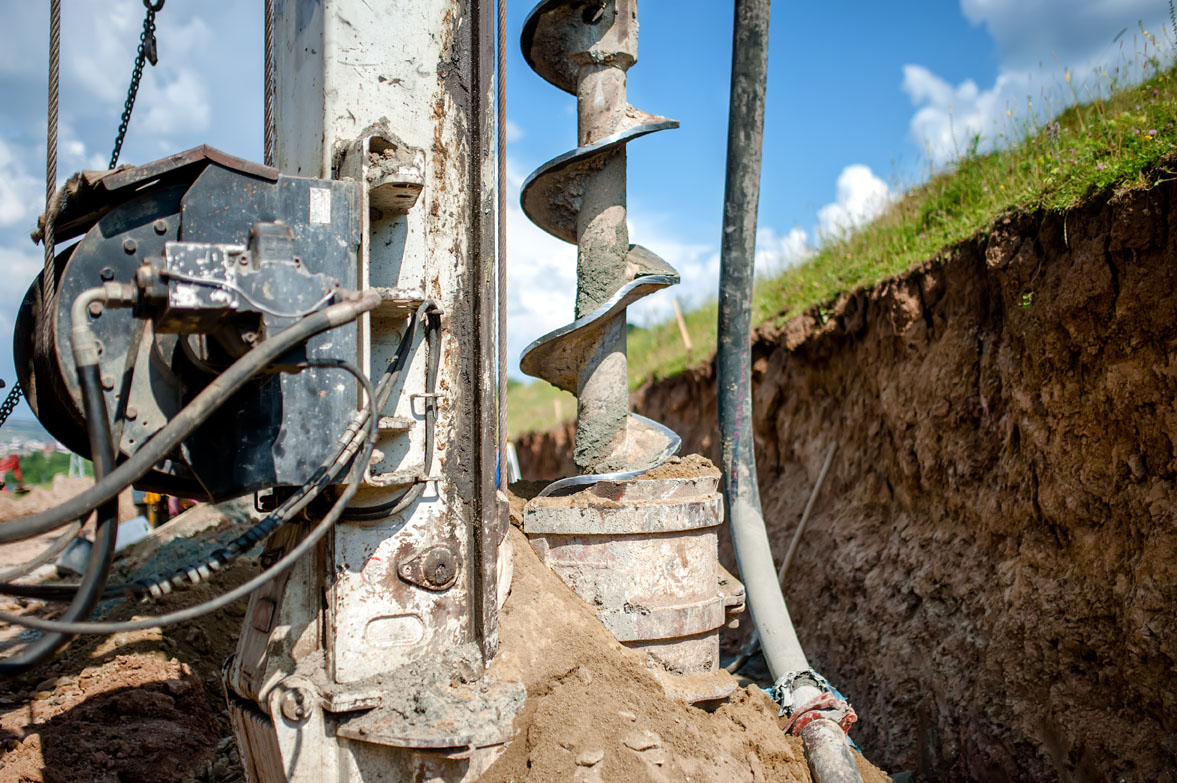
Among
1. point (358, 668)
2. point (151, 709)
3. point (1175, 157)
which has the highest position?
point (1175, 157)

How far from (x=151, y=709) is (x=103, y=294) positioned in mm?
2885

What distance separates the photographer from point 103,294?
1963 mm

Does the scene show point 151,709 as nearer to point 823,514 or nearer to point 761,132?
point 761,132

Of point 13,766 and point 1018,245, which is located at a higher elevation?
point 1018,245

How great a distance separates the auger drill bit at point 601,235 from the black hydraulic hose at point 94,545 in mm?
1784

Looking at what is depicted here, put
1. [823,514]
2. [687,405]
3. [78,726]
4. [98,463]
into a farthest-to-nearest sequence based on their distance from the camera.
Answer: [687,405] < [823,514] < [78,726] < [98,463]

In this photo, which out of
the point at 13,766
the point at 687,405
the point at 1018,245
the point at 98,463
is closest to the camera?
the point at 98,463

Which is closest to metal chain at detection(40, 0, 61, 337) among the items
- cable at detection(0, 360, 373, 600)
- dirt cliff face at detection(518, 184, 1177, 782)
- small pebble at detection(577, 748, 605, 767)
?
cable at detection(0, 360, 373, 600)

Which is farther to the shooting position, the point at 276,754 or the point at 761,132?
the point at 761,132

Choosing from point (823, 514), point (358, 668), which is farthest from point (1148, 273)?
point (358, 668)

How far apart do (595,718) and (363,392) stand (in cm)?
123

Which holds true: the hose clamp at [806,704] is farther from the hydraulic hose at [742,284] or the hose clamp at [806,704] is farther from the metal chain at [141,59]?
the metal chain at [141,59]

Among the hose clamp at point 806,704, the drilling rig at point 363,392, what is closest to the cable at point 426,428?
the drilling rig at point 363,392

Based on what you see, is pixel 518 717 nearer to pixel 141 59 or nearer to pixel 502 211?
pixel 502 211
